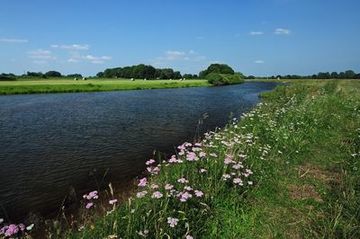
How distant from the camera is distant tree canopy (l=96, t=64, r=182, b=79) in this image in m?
163

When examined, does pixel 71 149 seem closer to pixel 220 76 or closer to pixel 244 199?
pixel 244 199

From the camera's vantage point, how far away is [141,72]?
16175 centimetres

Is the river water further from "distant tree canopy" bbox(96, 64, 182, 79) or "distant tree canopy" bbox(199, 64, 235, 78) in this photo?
"distant tree canopy" bbox(199, 64, 235, 78)

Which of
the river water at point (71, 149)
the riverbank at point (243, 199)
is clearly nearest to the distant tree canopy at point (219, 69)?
the river water at point (71, 149)

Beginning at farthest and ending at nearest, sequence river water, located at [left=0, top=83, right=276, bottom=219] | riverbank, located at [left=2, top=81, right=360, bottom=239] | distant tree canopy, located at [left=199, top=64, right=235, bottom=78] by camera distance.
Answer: distant tree canopy, located at [left=199, top=64, right=235, bottom=78]
river water, located at [left=0, top=83, right=276, bottom=219]
riverbank, located at [left=2, top=81, right=360, bottom=239]

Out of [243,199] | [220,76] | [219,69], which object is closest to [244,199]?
[243,199]

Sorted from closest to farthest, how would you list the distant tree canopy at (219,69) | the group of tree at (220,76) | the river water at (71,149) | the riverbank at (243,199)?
1. the riverbank at (243,199)
2. the river water at (71,149)
3. the group of tree at (220,76)
4. the distant tree canopy at (219,69)

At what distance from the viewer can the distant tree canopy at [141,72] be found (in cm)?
16298

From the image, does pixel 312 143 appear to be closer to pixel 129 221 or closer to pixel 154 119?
pixel 129 221

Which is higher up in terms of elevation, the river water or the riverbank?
the riverbank

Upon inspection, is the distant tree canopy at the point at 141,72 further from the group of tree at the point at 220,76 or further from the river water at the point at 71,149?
the river water at the point at 71,149

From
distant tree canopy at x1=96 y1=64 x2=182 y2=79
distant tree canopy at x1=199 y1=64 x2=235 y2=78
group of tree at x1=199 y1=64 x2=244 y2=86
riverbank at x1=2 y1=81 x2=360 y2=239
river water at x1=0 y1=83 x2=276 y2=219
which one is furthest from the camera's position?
distant tree canopy at x1=199 y1=64 x2=235 y2=78

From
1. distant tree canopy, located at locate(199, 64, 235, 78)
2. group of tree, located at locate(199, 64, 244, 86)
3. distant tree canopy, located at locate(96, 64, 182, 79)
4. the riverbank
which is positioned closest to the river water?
the riverbank

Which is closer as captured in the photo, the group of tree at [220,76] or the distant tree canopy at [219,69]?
the group of tree at [220,76]
